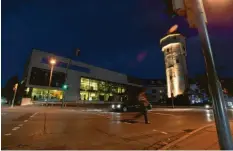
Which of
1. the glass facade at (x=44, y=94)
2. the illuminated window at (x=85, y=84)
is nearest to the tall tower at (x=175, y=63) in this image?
the illuminated window at (x=85, y=84)

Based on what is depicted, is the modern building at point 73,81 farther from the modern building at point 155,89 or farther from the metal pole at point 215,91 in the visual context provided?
the metal pole at point 215,91

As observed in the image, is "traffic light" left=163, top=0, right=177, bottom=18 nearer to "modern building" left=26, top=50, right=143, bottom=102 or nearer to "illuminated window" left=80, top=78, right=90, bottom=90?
"modern building" left=26, top=50, right=143, bottom=102

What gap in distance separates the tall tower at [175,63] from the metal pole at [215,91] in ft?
169

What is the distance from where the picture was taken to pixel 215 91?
286cm

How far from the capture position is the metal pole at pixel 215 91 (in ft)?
8.97

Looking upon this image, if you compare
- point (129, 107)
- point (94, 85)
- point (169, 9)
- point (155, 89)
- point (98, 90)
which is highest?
point (155, 89)

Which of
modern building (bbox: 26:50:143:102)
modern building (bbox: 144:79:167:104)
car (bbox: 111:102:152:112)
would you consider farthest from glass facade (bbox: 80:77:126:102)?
car (bbox: 111:102:152:112)

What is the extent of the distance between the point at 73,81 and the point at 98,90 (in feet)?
38.1

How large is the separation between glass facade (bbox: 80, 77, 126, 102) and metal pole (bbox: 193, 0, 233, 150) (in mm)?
52414

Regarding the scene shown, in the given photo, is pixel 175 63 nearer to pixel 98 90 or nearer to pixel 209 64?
pixel 98 90

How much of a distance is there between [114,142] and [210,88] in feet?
11.9

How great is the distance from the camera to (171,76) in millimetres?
56156

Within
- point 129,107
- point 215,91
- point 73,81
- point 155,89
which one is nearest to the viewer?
point 215,91

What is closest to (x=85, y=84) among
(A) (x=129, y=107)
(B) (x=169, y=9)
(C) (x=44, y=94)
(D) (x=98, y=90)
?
(D) (x=98, y=90)
